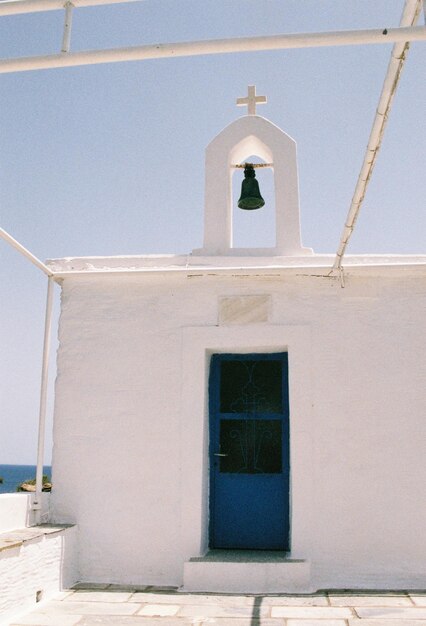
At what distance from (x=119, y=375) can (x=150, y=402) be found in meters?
0.39

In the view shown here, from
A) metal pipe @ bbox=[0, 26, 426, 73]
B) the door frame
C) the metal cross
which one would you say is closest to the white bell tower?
the metal cross

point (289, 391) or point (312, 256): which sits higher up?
point (312, 256)

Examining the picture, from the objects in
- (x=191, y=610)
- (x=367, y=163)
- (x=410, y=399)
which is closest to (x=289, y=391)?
(x=410, y=399)

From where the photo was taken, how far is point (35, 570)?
14.8ft

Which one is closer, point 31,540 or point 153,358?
point 31,540

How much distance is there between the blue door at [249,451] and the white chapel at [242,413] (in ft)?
0.04

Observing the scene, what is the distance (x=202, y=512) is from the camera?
5.24 metres

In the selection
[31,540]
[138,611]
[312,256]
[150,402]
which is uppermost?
[312,256]

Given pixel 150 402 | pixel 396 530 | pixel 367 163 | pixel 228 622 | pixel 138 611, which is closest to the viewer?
pixel 367 163

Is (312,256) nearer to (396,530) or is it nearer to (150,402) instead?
(150,402)

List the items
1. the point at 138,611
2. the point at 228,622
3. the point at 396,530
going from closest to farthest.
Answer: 1. the point at 228,622
2. the point at 138,611
3. the point at 396,530

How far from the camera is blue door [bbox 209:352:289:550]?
5469mm

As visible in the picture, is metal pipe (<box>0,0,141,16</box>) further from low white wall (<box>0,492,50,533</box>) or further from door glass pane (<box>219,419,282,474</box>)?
door glass pane (<box>219,419,282,474</box>)

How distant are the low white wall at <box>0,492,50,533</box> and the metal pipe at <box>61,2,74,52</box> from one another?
137 inches
